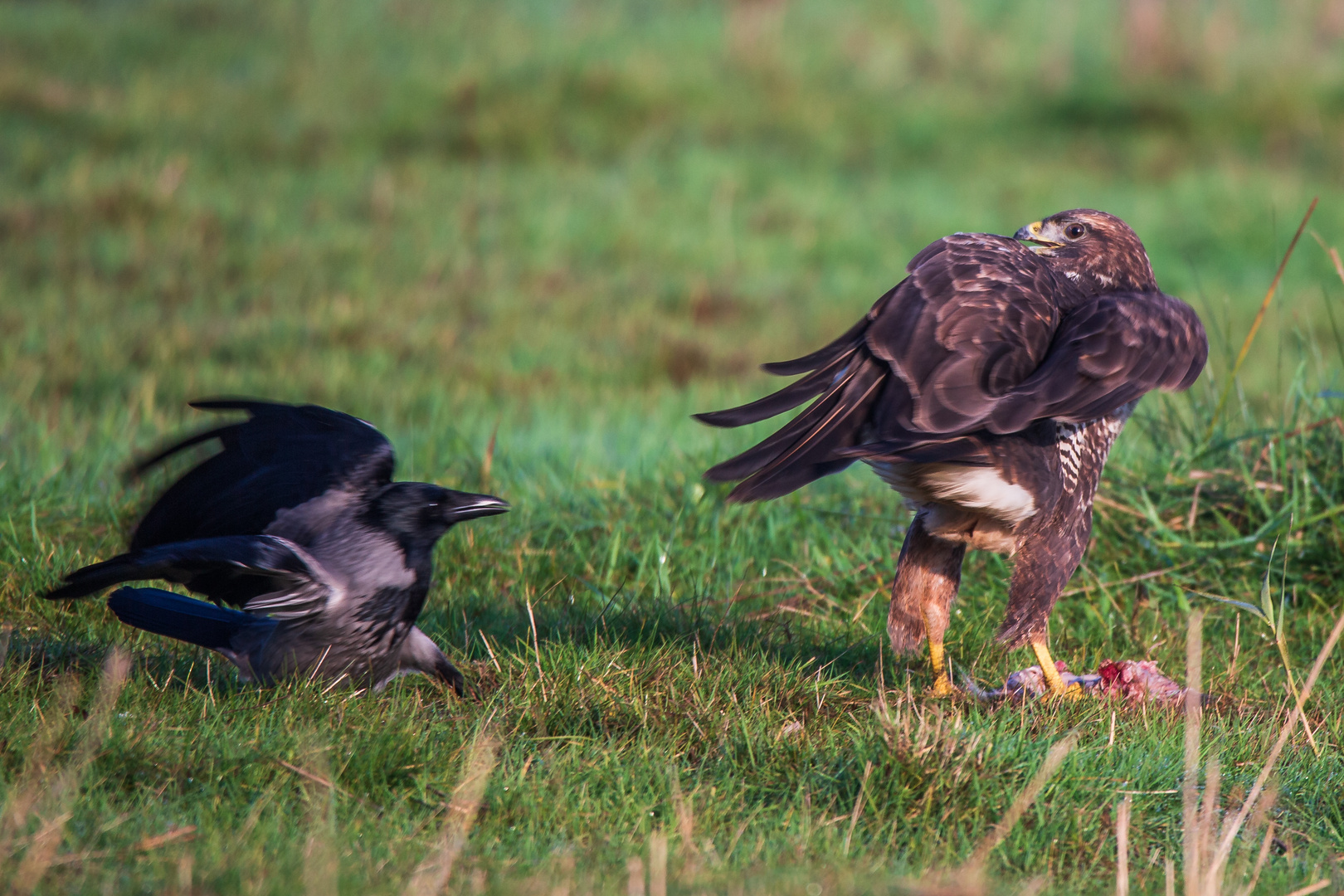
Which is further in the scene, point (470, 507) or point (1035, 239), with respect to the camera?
point (1035, 239)

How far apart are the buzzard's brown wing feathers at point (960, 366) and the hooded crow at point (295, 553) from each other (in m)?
0.80

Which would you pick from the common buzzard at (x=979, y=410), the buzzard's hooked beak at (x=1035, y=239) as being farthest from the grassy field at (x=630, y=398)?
the buzzard's hooked beak at (x=1035, y=239)

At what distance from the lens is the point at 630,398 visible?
22.1ft

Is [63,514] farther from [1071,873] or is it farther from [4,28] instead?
[4,28]

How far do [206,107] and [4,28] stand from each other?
236cm

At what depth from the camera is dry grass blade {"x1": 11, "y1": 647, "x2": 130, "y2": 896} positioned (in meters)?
2.13

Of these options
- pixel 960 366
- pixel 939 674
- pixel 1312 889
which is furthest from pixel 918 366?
pixel 1312 889

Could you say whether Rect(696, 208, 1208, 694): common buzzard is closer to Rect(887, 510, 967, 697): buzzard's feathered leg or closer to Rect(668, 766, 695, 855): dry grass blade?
Rect(887, 510, 967, 697): buzzard's feathered leg

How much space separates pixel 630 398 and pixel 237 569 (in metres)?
3.84

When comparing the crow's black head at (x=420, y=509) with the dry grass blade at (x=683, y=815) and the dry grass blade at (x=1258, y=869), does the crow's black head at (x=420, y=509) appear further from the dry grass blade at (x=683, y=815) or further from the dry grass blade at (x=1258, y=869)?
the dry grass blade at (x=1258, y=869)

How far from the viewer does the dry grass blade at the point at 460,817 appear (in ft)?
7.13

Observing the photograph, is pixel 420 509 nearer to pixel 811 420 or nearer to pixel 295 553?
Result: pixel 295 553

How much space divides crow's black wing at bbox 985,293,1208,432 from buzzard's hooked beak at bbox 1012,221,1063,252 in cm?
53

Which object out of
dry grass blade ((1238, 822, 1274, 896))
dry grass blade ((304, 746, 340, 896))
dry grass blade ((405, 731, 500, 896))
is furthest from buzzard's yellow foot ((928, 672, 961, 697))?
dry grass blade ((304, 746, 340, 896))
